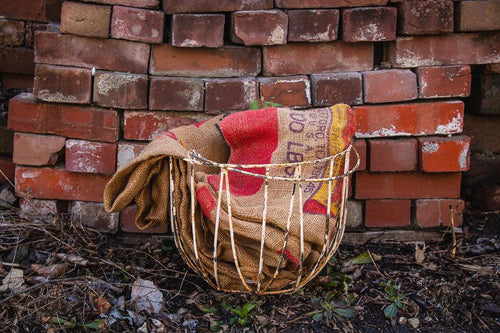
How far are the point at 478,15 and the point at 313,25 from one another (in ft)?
1.75

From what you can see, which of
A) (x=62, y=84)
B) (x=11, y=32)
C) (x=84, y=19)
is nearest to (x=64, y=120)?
(x=62, y=84)

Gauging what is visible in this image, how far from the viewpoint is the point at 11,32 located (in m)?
2.37

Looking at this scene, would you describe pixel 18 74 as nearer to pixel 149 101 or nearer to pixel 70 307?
pixel 149 101

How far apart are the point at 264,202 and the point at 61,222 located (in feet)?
2.56

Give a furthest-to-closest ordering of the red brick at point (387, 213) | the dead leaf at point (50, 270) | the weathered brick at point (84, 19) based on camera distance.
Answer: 1. the red brick at point (387, 213)
2. the weathered brick at point (84, 19)
3. the dead leaf at point (50, 270)

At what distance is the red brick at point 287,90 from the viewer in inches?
75.0

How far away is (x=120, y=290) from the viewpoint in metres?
1.69

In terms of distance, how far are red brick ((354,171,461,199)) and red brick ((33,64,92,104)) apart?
3.10ft

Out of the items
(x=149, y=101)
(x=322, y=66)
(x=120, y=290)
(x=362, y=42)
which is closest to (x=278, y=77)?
(x=322, y=66)

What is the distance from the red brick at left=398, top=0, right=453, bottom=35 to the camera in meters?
1.88

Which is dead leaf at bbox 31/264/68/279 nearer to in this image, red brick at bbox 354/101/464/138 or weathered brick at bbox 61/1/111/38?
weathered brick at bbox 61/1/111/38

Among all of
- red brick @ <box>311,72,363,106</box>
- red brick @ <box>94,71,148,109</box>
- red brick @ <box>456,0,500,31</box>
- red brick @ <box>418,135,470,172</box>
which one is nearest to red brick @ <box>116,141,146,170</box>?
red brick @ <box>94,71,148,109</box>

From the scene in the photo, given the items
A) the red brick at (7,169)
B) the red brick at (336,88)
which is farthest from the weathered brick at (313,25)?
the red brick at (7,169)

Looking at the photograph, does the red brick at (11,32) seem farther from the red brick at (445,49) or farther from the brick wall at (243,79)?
the red brick at (445,49)
